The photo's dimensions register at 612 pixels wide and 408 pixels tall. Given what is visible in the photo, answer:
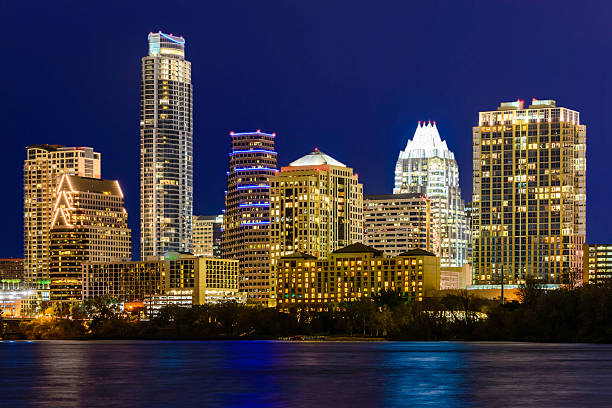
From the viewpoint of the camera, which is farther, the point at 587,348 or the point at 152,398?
the point at 587,348

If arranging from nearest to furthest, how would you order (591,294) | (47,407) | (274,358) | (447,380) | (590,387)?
(47,407)
(590,387)
(447,380)
(274,358)
(591,294)

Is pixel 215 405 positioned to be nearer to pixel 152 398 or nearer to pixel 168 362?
pixel 152 398

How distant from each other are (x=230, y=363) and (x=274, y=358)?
1451cm

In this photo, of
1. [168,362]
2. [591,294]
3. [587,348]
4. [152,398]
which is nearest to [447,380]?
[152,398]

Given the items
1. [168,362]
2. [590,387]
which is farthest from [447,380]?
[168,362]

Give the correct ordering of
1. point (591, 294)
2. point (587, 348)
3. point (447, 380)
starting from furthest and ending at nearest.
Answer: point (591, 294), point (587, 348), point (447, 380)

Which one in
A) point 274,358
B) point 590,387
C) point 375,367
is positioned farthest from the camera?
point 274,358

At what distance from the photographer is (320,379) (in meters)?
120

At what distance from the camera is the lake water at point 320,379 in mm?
95062

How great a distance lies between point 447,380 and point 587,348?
237 ft

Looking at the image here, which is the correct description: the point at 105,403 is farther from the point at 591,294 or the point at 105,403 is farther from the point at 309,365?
the point at 591,294

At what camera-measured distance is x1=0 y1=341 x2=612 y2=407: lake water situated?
9506cm

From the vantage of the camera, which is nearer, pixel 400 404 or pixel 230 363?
pixel 400 404

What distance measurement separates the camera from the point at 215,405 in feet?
300
